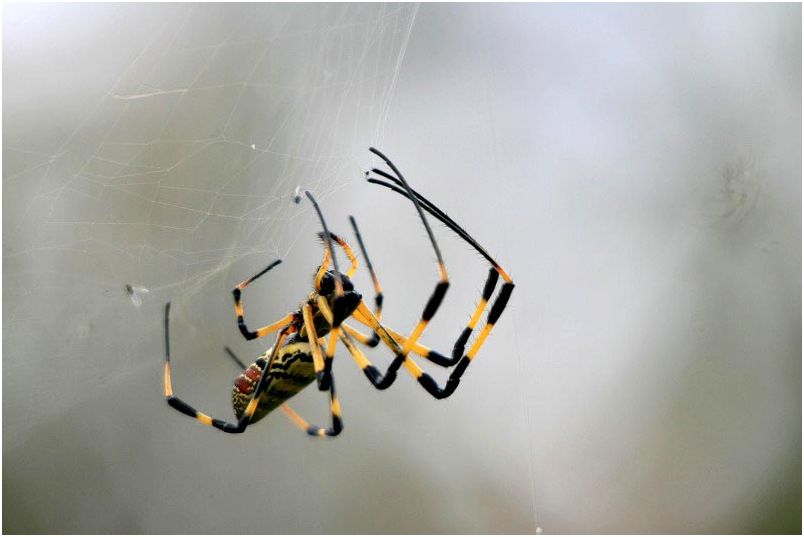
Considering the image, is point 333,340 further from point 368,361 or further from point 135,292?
point 135,292

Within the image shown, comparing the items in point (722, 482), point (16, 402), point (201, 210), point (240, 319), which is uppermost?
point (201, 210)

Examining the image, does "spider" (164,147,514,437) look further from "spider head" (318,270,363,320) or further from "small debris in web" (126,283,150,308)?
"small debris in web" (126,283,150,308)

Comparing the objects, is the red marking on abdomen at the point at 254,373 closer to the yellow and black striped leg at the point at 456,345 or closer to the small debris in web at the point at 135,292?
the yellow and black striped leg at the point at 456,345

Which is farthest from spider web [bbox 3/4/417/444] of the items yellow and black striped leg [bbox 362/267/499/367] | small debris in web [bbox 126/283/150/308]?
yellow and black striped leg [bbox 362/267/499/367]

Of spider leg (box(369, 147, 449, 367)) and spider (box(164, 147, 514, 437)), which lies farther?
spider (box(164, 147, 514, 437))

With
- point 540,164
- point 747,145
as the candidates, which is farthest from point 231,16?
point 747,145

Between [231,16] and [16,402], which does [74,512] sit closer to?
[16,402]

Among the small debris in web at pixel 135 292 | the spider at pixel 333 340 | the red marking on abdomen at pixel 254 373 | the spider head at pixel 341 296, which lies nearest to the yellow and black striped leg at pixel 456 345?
the spider at pixel 333 340
